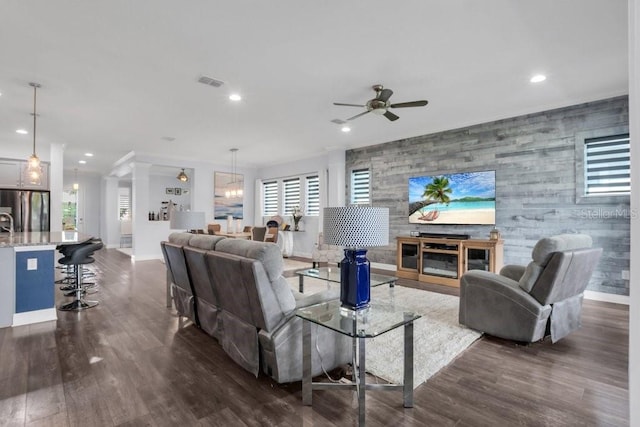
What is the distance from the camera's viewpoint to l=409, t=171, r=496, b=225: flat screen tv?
5.41 m

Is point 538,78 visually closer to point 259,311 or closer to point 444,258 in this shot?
point 444,258

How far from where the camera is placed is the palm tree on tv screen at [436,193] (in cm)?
590

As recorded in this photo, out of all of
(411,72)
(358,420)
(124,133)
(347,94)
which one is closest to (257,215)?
(124,133)

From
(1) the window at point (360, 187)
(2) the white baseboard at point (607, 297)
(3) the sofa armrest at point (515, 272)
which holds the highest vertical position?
(1) the window at point (360, 187)

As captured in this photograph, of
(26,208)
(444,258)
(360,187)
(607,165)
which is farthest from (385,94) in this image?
(26,208)

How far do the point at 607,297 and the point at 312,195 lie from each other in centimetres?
617

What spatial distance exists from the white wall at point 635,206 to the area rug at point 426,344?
148cm

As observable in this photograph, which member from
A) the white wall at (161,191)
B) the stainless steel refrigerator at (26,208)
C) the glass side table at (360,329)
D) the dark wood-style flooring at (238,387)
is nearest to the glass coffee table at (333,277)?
the dark wood-style flooring at (238,387)

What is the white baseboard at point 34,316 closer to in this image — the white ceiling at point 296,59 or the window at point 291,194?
the white ceiling at point 296,59

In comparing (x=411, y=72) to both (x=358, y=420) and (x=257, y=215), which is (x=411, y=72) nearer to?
(x=358, y=420)

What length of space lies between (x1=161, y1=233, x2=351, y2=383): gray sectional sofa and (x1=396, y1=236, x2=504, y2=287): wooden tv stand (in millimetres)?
3383

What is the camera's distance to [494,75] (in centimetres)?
381

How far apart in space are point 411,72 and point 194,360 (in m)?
3.64

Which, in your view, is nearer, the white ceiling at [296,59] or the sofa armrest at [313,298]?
the sofa armrest at [313,298]
